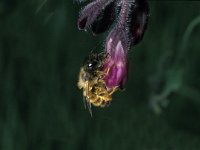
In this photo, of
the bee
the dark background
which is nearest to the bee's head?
the bee

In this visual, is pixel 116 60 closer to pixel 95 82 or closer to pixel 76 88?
pixel 95 82

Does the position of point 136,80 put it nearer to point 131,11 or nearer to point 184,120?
point 184,120

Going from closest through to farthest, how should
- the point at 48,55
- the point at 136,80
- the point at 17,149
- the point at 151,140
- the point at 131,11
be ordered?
the point at 131,11, the point at 17,149, the point at 151,140, the point at 48,55, the point at 136,80

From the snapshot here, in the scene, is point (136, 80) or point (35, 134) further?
point (136, 80)

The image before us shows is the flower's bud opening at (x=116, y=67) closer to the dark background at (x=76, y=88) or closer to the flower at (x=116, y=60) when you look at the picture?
the flower at (x=116, y=60)

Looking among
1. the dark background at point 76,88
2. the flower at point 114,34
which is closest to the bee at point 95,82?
the flower at point 114,34

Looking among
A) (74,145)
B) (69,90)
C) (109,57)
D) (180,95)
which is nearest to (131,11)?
(109,57)

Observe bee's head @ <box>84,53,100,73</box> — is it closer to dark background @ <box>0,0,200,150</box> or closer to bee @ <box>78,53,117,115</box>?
bee @ <box>78,53,117,115</box>

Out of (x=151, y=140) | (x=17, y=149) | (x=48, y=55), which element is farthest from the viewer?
(x=48, y=55)
